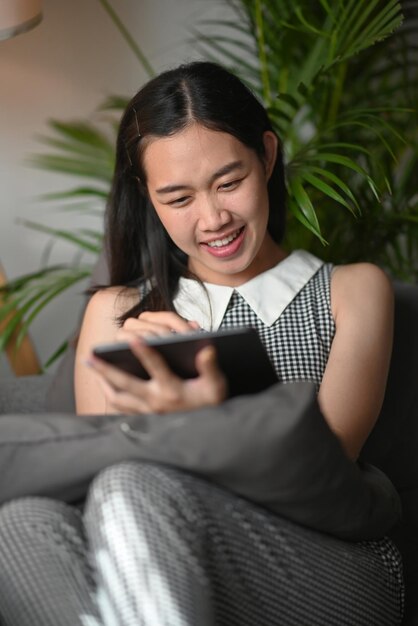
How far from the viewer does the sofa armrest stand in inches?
73.5

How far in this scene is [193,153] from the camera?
1.57m

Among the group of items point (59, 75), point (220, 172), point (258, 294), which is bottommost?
point (258, 294)

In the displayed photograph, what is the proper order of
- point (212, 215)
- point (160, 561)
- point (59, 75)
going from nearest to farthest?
1. point (160, 561)
2. point (212, 215)
3. point (59, 75)

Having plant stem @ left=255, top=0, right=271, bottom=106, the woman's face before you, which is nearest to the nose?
the woman's face

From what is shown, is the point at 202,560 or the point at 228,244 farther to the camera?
the point at 228,244

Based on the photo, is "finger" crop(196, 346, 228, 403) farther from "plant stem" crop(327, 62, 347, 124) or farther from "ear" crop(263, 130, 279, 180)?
"plant stem" crop(327, 62, 347, 124)

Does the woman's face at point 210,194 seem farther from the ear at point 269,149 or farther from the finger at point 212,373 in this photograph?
the finger at point 212,373

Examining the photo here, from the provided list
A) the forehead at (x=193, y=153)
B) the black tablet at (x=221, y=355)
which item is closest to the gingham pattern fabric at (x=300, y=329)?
the forehead at (x=193, y=153)

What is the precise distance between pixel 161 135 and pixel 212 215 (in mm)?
151

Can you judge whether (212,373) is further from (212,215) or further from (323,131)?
(323,131)

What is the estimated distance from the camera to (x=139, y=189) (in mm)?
1748

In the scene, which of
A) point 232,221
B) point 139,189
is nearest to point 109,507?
point 232,221

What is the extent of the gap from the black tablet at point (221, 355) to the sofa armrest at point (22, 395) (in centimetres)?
67

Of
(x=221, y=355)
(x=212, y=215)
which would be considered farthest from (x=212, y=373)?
(x=212, y=215)
